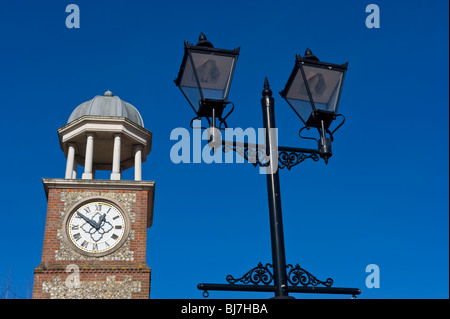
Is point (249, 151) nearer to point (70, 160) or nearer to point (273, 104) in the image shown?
point (273, 104)

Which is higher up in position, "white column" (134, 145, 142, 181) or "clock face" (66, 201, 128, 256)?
"white column" (134, 145, 142, 181)

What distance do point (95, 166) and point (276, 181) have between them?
69.3 feet

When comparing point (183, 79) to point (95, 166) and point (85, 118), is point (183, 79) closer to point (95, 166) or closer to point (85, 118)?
point (85, 118)

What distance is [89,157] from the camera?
77.2 feet

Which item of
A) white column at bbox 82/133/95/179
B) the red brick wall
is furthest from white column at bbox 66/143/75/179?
the red brick wall

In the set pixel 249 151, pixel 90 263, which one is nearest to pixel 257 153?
pixel 249 151

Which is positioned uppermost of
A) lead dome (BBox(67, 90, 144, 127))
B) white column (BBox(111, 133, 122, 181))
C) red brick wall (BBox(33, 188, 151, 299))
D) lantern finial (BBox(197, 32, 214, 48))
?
lead dome (BBox(67, 90, 144, 127))

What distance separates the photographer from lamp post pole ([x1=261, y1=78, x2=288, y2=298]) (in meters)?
6.68

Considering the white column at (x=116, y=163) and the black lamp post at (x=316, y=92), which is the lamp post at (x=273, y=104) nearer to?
the black lamp post at (x=316, y=92)

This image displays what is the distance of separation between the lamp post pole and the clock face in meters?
15.0

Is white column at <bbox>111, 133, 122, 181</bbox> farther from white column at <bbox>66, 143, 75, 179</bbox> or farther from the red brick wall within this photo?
the red brick wall

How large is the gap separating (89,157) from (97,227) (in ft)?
9.35
